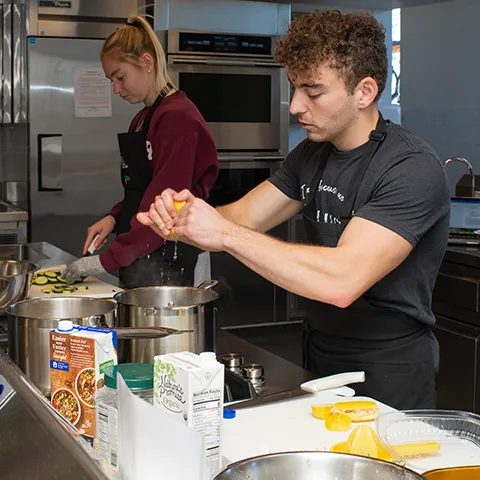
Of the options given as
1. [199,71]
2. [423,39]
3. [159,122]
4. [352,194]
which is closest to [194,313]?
[352,194]

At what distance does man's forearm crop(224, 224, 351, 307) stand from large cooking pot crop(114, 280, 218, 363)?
0.47 ft

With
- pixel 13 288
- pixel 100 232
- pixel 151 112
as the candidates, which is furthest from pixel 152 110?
pixel 13 288

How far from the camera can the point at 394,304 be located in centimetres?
212

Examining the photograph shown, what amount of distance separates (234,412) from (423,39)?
17.8 ft

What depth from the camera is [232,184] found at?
17.2 feet

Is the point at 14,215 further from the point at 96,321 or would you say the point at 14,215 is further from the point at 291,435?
the point at 291,435

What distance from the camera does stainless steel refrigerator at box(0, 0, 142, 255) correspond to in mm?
4809

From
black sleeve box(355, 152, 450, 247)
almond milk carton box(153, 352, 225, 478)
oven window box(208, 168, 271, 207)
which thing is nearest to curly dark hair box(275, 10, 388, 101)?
black sleeve box(355, 152, 450, 247)

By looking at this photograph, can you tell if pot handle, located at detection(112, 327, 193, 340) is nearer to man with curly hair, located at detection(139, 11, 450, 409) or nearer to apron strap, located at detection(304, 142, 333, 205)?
man with curly hair, located at detection(139, 11, 450, 409)

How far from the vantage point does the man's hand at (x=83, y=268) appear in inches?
115

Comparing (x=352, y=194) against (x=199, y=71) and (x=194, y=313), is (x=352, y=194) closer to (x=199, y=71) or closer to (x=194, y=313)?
(x=194, y=313)

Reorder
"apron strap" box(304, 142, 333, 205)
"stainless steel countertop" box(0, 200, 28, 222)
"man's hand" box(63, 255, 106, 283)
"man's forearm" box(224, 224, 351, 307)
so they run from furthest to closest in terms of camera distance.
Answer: "stainless steel countertop" box(0, 200, 28, 222)
"man's hand" box(63, 255, 106, 283)
"apron strap" box(304, 142, 333, 205)
"man's forearm" box(224, 224, 351, 307)

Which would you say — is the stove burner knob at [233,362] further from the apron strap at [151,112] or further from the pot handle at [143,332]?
the apron strap at [151,112]

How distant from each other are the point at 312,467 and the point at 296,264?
750 millimetres
